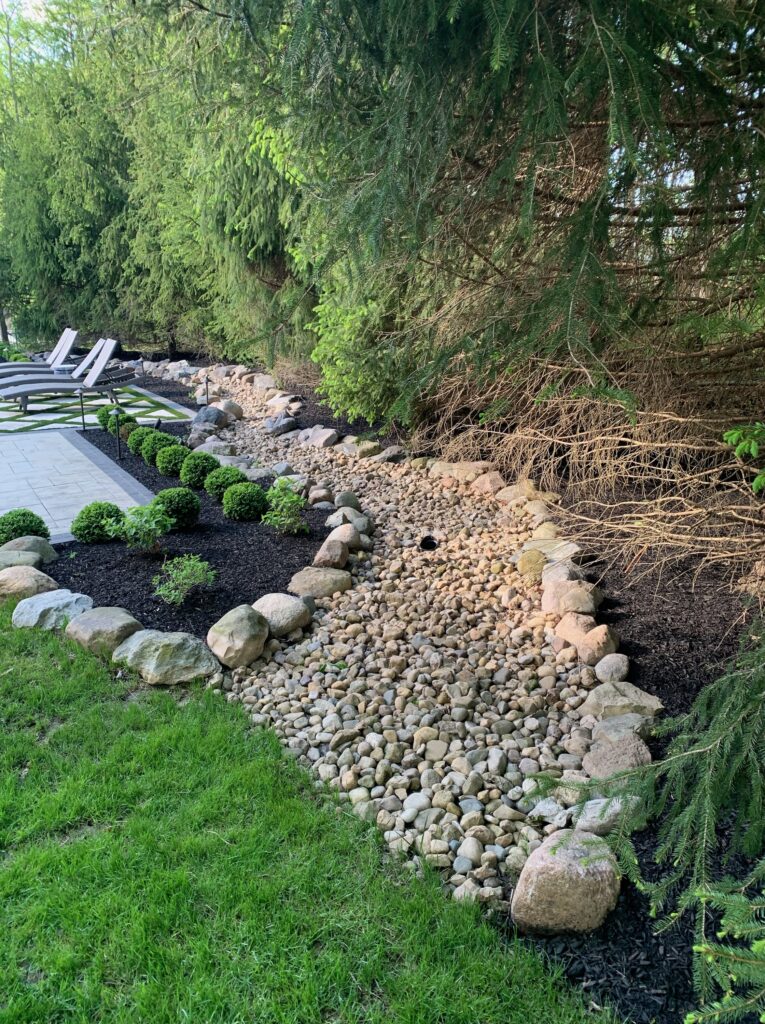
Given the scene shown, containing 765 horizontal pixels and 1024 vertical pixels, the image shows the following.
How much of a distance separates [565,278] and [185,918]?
222 cm

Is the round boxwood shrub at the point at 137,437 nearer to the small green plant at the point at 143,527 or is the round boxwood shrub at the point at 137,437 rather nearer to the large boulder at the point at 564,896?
the small green plant at the point at 143,527

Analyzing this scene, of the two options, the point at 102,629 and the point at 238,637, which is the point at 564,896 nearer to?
the point at 238,637

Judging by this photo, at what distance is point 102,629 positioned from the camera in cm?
338

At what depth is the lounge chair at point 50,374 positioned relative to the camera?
30.3ft

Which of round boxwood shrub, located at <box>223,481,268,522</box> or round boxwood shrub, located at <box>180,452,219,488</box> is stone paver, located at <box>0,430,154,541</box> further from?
round boxwood shrub, located at <box>223,481,268,522</box>

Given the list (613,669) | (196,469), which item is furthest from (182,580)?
(196,469)

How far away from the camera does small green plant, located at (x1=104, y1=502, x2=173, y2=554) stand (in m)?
4.27

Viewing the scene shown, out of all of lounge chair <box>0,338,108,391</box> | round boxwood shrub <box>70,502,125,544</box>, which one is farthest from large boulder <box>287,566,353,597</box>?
lounge chair <box>0,338,108,391</box>

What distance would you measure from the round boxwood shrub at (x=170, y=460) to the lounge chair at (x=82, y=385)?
9.51 ft

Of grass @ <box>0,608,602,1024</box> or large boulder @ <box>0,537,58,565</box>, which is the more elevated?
large boulder @ <box>0,537,58,565</box>

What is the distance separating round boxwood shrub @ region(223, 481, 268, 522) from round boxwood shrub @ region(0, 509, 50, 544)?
1.25 metres

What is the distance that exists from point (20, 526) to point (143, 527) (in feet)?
3.20

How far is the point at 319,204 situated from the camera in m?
2.82

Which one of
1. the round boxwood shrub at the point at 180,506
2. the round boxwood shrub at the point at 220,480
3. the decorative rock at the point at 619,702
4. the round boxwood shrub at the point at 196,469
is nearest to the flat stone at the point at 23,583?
the round boxwood shrub at the point at 180,506
